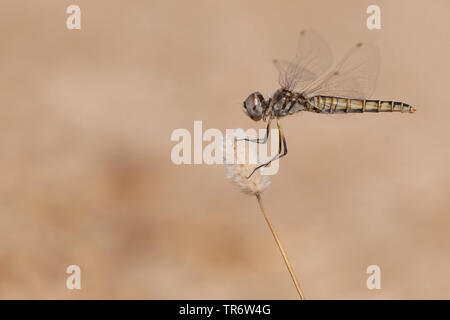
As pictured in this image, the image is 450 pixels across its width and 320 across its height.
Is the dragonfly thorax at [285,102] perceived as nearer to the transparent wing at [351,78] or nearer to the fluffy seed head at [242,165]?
the transparent wing at [351,78]

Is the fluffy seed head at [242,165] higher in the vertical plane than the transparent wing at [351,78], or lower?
lower

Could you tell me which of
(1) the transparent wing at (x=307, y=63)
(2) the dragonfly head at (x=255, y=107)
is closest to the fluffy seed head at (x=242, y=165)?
(2) the dragonfly head at (x=255, y=107)

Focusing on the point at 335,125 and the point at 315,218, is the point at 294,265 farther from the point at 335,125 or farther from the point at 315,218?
the point at 335,125

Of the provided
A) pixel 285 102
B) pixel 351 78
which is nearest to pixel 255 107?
pixel 285 102

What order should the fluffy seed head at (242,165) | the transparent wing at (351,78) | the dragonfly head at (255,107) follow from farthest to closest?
1. the transparent wing at (351,78)
2. the dragonfly head at (255,107)
3. the fluffy seed head at (242,165)

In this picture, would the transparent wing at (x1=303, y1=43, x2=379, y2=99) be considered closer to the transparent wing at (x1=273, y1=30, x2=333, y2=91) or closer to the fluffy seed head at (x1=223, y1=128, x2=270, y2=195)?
the transparent wing at (x1=273, y1=30, x2=333, y2=91)

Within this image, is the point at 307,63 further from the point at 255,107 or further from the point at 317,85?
the point at 255,107

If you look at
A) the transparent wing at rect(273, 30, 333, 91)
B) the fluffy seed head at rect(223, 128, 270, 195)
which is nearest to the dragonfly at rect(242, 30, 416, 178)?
the transparent wing at rect(273, 30, 333, 91)
